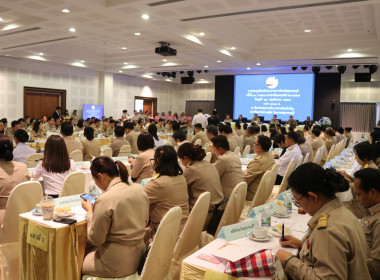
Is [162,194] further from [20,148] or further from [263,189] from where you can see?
[20,148]

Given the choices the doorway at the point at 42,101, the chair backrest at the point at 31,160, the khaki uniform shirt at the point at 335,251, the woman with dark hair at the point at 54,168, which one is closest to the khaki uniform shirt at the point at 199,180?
the woman with dark hair at the point at 54,168

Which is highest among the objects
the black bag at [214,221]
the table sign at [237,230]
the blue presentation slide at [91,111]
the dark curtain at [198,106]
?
the dark curtain at [198,106]

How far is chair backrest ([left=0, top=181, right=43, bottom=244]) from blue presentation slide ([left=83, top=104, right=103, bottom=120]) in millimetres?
13539

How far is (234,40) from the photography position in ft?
34.1

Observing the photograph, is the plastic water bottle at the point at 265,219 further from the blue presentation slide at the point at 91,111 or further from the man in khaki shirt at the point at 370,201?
the blue presentation slide at the point at 91,111

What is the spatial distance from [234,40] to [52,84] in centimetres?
898

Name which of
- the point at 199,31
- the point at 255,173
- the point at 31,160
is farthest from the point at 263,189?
the point at 199,31

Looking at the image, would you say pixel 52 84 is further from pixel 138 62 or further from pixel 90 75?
pixel 138 62

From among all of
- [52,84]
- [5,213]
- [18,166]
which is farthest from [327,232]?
[52,84]

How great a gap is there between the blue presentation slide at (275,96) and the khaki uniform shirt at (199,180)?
44.2 feet

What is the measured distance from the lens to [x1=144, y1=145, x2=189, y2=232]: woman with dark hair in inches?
114

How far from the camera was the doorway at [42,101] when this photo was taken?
47.6ft

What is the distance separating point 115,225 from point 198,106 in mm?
21433

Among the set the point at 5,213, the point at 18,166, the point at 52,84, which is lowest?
the point at 5,213
